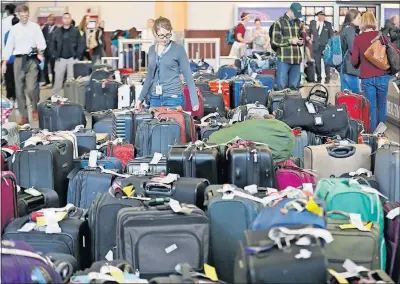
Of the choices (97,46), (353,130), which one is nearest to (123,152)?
(353,130)

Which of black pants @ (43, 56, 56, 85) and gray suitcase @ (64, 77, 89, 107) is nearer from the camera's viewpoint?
gray suitcase @ (64, 77, 89, 107)

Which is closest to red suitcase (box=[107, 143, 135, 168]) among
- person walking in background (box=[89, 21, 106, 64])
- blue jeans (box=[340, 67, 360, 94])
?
blue jeans (box=[340, 67, 360, 94])

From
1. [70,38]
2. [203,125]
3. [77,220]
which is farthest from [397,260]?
[70,38]

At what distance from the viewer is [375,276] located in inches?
133

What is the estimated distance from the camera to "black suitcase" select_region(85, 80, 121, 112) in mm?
11637

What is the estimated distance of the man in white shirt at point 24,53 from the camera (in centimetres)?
1127

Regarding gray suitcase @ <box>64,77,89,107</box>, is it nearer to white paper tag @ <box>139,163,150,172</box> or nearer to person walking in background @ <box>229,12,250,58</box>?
person walking in background @ <box>229,12,250,58</box>

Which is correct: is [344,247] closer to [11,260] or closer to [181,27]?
[11,260]

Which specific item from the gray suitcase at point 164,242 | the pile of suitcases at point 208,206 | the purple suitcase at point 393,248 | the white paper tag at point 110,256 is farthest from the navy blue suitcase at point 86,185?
the purple suitcase at point 393,248

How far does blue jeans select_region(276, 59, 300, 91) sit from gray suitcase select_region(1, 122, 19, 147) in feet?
17.1

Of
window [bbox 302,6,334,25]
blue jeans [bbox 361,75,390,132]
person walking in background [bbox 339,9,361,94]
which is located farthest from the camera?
window [bbox 302,6,334,25]

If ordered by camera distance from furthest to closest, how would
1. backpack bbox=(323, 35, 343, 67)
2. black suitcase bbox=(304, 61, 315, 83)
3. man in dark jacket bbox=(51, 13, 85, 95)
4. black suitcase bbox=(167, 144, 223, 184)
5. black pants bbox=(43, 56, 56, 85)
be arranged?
black suitcase bbox=(304, 61, 315, 83), black pants bbox=(43, 56, 56, 85), man in dark jacket bbox=(51, 13, 85, 95), backpack bbox=(323, 35, 343, 67), black suitcase bbox=(167, 144, 223, 184)

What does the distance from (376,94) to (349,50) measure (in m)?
1.05

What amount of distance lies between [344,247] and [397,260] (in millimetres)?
340
